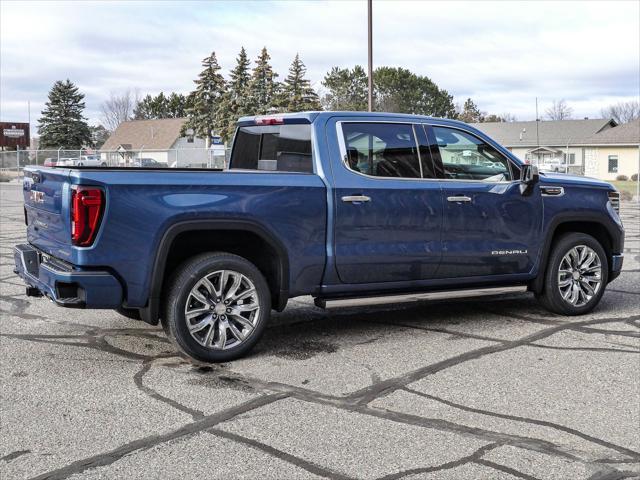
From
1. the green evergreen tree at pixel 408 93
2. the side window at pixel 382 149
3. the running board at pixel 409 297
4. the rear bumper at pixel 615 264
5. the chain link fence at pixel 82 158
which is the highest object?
the green evergreen tree at pixel 408 93

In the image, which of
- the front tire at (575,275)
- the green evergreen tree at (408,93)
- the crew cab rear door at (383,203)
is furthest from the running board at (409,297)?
the green evergreen tree at (408,93)

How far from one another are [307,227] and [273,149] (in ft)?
3.95

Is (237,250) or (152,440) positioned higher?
(237,250)

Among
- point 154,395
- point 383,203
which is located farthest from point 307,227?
point 154,395

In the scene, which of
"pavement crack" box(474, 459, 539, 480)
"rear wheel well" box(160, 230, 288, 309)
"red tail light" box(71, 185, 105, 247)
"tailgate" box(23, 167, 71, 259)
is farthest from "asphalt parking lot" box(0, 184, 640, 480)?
"red tail light" box(71, 185, 105, 247)

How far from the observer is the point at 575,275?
7.46 meters

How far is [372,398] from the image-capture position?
4922 millimetres

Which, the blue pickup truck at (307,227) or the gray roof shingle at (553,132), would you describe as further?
the gray roof shingle at (553,132)

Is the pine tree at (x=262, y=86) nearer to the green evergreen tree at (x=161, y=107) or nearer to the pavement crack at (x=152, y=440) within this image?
the green evergreen tree at (x=161, y=107)

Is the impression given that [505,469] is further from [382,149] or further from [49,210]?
[49,210]

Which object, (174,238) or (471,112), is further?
(471,112)

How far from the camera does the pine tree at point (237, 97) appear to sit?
66.6 m

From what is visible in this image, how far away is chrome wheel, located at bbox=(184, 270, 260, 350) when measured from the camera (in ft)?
18.6

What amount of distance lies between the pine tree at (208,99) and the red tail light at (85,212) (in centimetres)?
6563
